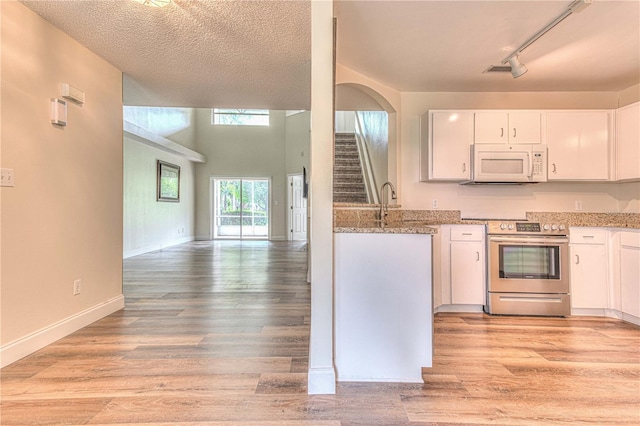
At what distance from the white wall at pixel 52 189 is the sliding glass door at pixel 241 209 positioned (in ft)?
21.9

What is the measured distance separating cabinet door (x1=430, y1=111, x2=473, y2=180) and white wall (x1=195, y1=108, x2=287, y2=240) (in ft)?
22.0

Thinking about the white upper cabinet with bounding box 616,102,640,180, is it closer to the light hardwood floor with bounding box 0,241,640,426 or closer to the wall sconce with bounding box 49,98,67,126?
the light hardwood floor with bounding box 0,241,640,426

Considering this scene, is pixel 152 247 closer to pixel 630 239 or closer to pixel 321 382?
pixel 321 382

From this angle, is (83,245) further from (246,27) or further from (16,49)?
(246,27)

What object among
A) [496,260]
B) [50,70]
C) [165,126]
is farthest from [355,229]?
[165,126]

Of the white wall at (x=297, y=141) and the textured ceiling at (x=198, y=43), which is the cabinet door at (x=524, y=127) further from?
the white wall at (x=297, y=141)

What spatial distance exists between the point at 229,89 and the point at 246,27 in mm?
1303

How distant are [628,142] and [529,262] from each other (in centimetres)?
163

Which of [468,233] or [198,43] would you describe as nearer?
[198,43]

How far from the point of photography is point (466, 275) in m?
3.11

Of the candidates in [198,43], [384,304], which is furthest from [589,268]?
[198,43]

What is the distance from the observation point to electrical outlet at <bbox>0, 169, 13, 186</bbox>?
198 cm

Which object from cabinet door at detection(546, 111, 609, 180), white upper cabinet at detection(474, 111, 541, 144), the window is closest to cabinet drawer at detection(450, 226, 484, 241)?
white upper cabinet at detection(474, 111, 541, 144)

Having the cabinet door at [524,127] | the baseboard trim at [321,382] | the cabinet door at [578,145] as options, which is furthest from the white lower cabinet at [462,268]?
the baseboard trim at [321,382]
